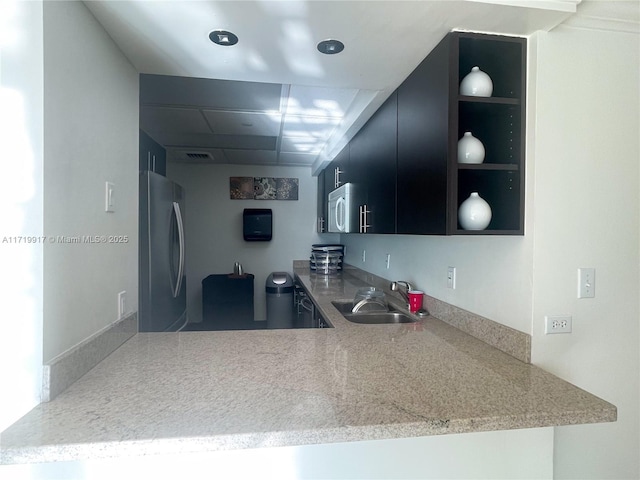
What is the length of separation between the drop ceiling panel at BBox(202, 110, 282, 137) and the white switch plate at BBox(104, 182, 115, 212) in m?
1.51

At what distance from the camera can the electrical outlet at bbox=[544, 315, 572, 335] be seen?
4.15 ft

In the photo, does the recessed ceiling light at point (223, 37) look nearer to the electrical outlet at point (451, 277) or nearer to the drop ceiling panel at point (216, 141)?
the electrical outlet at point (451, 277)

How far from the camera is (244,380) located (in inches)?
42.8

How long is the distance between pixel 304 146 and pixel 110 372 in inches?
109

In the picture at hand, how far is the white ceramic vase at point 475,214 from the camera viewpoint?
1263 mm

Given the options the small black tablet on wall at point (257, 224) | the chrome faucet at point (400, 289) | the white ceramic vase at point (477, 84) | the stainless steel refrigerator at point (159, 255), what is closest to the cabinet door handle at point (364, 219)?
the chrome faucet at point (400, 289)

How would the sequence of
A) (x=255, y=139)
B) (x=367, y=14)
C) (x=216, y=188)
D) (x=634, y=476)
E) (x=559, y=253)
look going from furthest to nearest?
(x=216, y=188), (x=255, y=139), (x=634, y=476), (x=559, y=253), (x=367, y=14)

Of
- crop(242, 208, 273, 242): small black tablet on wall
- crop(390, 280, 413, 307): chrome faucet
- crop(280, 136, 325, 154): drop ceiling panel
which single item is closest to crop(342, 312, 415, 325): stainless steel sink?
crop(390, 280, 413, 307): chrome faucet

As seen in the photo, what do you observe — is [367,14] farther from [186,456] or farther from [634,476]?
[634,476]

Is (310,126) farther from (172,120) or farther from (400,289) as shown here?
(400,289)

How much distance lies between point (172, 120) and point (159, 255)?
1241 millimetres

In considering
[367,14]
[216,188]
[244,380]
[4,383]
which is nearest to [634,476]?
[244,380]

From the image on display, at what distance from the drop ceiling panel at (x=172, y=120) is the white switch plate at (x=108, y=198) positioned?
150 centimetres
